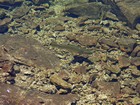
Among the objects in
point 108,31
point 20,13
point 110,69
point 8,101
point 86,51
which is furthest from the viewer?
point 20,13

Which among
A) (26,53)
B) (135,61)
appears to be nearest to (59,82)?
(26,53)

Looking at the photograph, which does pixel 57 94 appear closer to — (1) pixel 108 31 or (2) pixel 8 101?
(2) pixel 8 101

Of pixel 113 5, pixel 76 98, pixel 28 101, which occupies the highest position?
pixel 113 5

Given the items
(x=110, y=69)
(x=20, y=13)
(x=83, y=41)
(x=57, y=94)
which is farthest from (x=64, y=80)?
(x=20, y=13)

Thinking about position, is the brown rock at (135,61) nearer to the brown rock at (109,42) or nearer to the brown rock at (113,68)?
the brown rock at (113,68)

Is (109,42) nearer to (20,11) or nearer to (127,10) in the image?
(127,10)

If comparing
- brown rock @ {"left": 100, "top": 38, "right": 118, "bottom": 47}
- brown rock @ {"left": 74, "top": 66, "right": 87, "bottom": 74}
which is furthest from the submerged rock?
brown rock @ {"left": 100, "top": 38, "right": 118, "bottom": 47}

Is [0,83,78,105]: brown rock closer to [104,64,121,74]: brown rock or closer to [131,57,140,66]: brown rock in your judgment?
[104,64,121,74]: brown rock
